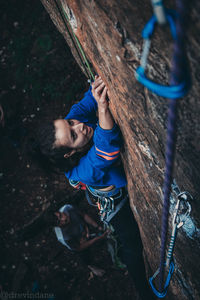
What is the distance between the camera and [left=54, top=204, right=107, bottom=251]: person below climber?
4.17m

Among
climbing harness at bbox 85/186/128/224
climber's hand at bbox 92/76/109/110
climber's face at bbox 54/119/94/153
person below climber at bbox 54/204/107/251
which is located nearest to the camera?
climber's hand at bbox 92/76/109/110

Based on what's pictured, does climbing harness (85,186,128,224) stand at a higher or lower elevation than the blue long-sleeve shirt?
lower

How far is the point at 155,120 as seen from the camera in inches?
55.4

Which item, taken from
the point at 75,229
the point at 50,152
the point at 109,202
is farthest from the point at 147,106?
the point at 75,229

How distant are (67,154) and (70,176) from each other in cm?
39

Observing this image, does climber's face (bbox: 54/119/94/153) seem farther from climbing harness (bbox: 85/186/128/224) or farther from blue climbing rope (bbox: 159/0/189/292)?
blue climbing rope (bbox: 159/0/189/292)

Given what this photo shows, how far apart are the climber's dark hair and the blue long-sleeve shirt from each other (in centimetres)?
9

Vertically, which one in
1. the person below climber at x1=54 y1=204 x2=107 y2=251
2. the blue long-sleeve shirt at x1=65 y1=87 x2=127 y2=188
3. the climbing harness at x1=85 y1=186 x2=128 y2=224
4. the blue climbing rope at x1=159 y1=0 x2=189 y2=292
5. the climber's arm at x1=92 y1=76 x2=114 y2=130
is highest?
the blue climbing rope at x1=159 y1=0 x2=189 y2=292

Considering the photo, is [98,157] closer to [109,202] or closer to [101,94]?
[101,94]

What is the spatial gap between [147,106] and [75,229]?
11.9 feet

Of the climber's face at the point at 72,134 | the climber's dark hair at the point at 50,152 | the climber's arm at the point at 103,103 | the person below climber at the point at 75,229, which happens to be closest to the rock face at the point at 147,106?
the climber's arm at the point at 103,103

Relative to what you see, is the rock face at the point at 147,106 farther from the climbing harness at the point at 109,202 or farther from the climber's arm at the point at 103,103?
the climbing harness at the point at 109,202

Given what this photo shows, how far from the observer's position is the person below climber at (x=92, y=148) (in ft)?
6.68

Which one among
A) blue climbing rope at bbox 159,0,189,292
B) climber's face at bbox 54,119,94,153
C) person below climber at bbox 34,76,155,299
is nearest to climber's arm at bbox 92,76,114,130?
person below climber at bbox 34,76,155,299
